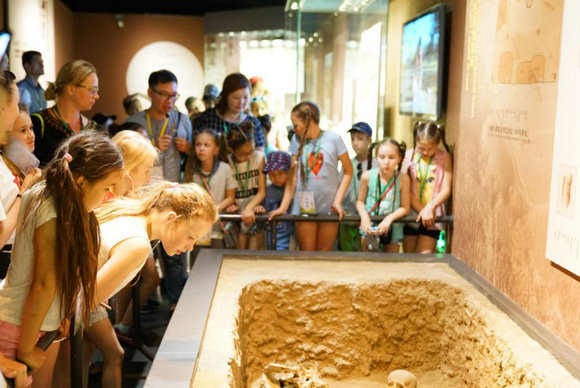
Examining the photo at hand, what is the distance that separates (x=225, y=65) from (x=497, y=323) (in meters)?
10.6

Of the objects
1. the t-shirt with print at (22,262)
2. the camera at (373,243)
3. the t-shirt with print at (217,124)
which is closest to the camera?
the t-shirt with print at (22,262)

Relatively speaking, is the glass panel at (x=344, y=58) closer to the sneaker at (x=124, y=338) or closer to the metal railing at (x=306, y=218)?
the metal railing at (x=306, y=218)

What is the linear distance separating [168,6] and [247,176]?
28.5 feet

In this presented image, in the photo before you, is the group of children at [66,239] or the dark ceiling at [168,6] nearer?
the group of children at [66,239]

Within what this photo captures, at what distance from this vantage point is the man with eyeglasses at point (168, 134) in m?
A: 5.34

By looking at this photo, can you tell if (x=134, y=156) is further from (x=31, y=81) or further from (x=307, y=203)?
(x=31, y=81)

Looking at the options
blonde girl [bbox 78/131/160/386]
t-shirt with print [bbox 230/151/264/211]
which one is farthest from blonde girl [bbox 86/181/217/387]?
t-shirt with print [bbox 230/151/264/211]

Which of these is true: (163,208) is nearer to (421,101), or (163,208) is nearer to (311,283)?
(311,283)

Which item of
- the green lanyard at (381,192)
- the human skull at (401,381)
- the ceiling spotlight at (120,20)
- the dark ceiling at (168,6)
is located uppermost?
the dark ceiling at (168,6)

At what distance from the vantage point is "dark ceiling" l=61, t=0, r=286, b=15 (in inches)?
505

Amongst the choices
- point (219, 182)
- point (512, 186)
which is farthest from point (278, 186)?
point (512, 186)

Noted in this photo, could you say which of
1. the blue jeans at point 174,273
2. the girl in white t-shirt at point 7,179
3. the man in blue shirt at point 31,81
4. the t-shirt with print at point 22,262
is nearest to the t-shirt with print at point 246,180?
the blue jeans at point 174,273

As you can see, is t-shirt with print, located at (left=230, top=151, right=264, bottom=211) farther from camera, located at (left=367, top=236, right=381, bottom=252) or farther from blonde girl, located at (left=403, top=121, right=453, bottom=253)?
blonde girl, located at (left=403, top=121, right=453, bottom=253)

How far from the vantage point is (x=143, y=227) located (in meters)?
3.05
